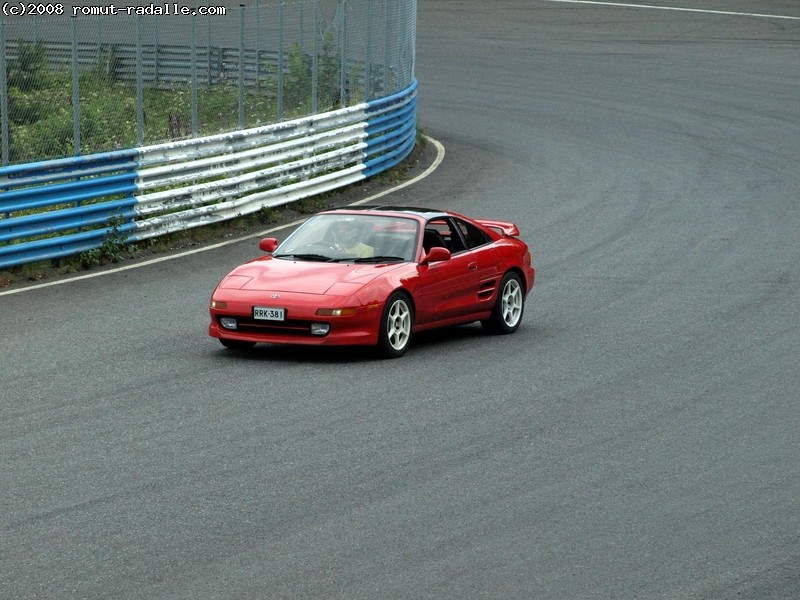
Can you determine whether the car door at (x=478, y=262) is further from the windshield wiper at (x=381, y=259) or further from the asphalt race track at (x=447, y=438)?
the windshield wiper at (x=381, y=259)

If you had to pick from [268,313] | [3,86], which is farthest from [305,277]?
[3,86]

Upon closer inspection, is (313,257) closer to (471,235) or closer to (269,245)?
(269,245)

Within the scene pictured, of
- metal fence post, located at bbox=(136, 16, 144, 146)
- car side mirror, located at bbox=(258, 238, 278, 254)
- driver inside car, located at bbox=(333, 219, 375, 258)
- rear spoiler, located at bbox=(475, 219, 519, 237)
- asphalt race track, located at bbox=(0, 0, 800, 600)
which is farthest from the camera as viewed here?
metal fence post, located at bbox=(136, 16, 144, 146)

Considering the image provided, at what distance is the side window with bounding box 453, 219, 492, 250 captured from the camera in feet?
46.8

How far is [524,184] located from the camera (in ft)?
81.0

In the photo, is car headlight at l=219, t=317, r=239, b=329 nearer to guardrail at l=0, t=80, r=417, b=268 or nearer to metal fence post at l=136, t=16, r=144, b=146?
guardrail at l=0, t=80, r=417, b=268

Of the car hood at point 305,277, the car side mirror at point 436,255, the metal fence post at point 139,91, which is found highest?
the metal fence post at point 139,91

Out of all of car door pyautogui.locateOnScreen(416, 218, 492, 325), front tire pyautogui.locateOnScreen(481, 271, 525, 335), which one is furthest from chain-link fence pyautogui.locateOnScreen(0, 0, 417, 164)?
front tire pyautogui.locateOnScreen(481, 271, 525, 335)

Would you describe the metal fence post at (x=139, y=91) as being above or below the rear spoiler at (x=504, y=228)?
above

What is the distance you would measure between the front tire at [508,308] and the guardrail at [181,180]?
5.79 meters

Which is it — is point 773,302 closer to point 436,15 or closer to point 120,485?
point 120,485

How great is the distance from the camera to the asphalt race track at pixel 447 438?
23.0 feet

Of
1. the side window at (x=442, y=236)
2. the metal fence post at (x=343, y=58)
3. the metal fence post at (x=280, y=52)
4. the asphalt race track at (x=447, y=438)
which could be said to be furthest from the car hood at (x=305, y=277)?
the metal fence post at (x=343, y=58)

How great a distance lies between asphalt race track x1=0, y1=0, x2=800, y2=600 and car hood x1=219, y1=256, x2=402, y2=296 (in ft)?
2.05
